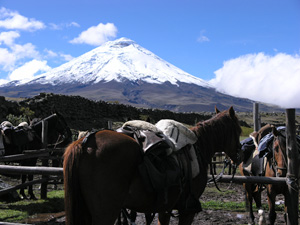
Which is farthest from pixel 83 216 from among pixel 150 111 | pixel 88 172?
Result: pixel 150 111

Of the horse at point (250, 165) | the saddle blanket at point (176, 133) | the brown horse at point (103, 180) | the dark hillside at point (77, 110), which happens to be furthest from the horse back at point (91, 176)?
the dark hillside at point (77, 110)

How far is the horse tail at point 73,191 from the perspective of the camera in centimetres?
282

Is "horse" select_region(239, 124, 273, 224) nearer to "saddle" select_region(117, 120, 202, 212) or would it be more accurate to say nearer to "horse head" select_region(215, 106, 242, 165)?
"horse head" select_region(215, 106, 242, 165)

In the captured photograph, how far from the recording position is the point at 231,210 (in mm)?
7121

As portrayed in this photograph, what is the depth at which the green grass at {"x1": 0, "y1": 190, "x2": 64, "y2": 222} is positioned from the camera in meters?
6.55

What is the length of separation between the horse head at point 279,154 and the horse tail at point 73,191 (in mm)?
3416

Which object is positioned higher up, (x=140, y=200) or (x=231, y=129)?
(x=231, y=129)

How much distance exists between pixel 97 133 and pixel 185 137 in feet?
3.74

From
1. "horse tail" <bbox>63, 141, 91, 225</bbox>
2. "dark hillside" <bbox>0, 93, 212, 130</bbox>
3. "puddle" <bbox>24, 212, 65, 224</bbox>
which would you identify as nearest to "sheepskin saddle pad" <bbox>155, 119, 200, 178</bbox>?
"horse tail" <bbox>63, 141, 91, 225</bbox>

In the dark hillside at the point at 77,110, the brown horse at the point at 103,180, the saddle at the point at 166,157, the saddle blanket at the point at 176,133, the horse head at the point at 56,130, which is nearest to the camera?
the brown horse at the point at 103,180

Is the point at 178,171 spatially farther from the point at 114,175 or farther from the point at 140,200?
the point at 114,175

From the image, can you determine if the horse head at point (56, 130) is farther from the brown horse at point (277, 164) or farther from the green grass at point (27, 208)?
the brown horse at point (277, 164)

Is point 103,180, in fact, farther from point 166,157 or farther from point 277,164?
point 277,164

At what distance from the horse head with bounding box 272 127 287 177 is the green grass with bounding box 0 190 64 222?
5058 millimetres
